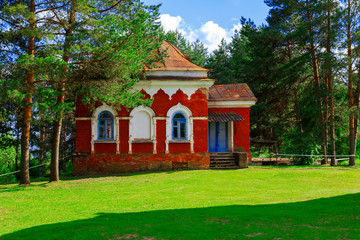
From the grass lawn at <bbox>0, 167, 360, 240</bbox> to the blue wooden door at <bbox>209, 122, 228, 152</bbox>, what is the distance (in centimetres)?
570

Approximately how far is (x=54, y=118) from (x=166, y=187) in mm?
5547

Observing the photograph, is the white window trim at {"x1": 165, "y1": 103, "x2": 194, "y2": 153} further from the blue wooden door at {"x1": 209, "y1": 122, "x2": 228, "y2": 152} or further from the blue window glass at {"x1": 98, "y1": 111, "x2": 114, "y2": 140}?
the blue window glass at {"x1": 98, "y1": 111, "x2": 114, "y2": 140}

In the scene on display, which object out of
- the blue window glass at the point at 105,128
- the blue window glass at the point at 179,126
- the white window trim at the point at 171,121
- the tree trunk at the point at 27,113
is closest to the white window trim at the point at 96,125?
the blue window glass at the point at 105,128

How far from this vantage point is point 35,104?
12.8 meters

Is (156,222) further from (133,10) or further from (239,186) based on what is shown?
(133,10)

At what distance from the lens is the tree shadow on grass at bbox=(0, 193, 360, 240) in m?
6.41

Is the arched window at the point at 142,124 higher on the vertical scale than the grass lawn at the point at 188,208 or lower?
higher

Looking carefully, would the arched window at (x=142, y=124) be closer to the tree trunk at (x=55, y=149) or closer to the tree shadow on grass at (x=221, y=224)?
the tree trunk at (x=55, y=149)

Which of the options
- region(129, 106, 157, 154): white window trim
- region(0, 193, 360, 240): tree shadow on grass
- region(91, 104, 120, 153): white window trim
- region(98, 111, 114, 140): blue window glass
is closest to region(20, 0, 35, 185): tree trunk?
region(91, 104, 120, 153): white window trim

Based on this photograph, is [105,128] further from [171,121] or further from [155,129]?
[171,121]

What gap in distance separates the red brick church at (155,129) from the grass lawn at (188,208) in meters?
2.99

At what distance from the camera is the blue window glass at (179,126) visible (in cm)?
1948

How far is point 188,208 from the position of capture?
30.3ft

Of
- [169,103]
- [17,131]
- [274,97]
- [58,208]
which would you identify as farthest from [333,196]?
[17,131]
